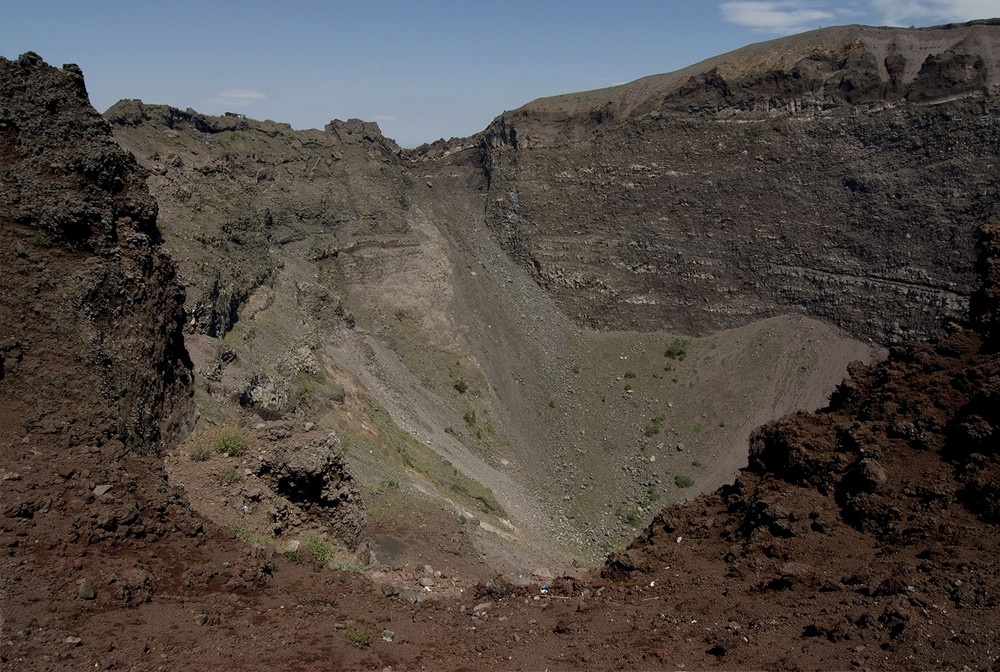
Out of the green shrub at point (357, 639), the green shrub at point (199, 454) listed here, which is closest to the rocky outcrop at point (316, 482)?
the green shrub at point (199, 454)

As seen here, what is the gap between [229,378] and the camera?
23.0 m

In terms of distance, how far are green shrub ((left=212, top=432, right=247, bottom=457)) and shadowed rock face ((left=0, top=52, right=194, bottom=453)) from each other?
0.66m

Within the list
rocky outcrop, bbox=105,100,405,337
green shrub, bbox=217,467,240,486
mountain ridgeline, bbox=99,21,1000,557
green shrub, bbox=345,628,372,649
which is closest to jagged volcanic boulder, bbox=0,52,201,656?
green shrub, bbox=217,467,240,486

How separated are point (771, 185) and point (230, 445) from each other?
121 feet

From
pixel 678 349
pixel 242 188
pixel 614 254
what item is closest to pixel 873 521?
pixel 678 349

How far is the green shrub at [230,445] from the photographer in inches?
547

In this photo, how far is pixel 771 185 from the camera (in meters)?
43.3

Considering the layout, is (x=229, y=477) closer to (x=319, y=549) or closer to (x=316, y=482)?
(x=316, y=482)

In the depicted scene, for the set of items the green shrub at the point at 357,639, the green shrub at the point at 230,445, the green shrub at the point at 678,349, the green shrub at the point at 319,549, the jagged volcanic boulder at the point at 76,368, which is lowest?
the green shrub at the point at 678,349

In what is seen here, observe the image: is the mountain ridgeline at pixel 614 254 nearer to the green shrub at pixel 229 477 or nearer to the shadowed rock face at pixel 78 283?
the green shrub at pixel 229 477

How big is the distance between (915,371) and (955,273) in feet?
89.8

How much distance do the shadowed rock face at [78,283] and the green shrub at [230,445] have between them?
0.66m

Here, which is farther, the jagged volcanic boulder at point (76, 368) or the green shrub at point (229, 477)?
the green shrub at point (229, 477)

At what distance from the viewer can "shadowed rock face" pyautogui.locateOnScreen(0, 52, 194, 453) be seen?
427 inches
